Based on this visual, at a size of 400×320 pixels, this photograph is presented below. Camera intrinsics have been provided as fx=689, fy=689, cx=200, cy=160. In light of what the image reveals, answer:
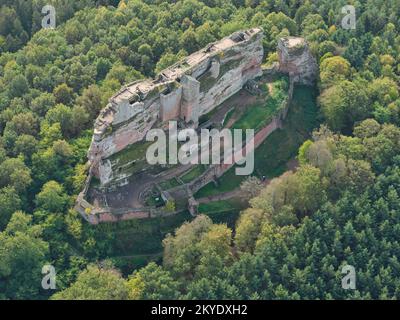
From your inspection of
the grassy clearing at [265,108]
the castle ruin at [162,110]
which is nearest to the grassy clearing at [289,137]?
the castle ruin at [162,110]

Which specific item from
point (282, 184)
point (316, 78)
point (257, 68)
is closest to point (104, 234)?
point (282, 184)

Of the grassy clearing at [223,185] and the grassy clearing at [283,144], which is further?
the grassy clearing at [283,144]

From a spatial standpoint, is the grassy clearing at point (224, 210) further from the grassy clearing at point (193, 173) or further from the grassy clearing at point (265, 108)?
the grassy clearing at point (265, 108)

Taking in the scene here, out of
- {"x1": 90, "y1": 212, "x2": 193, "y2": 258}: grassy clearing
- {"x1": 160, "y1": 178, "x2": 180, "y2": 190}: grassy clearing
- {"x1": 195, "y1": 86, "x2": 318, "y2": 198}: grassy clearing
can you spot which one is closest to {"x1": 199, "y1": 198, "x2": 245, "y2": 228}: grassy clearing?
{"x1": 195, "y1": 86, "x2": 318, "y2": 198}: grassy clearing

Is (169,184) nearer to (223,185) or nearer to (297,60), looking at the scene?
(223,185)

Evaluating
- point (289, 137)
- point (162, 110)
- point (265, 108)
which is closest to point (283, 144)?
point (289, 137)

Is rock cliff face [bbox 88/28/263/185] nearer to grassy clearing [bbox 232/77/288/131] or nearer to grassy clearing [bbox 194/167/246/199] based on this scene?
grassy clearing [bbox 232/77/288/131]
